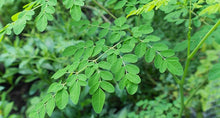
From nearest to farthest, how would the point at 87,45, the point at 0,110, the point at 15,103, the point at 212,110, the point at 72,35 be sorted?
the point at 87,45, the point at 72,35, the point at 212,110, the point at 0,110, the point at 15,103

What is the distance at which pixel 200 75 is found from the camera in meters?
2.69

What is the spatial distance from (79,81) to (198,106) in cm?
192

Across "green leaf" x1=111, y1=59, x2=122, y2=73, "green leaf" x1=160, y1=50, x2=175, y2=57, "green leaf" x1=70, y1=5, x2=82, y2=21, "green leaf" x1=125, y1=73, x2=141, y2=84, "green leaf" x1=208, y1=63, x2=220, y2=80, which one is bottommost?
"green leaf" x1=208, y1=63, x2=220, y2=80

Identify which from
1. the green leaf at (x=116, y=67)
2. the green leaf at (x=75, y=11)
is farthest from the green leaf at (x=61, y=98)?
the green leaf at (x=75, y=11)

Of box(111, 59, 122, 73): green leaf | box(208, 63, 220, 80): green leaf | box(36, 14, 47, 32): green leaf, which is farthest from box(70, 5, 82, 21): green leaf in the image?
box(208, 63, 220, 80): green leaf

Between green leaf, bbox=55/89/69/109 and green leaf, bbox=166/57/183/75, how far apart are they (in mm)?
521

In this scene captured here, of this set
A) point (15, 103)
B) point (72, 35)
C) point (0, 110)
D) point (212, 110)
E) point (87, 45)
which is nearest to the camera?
point (87, 45)

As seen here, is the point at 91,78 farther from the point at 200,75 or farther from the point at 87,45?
the point at 200,75

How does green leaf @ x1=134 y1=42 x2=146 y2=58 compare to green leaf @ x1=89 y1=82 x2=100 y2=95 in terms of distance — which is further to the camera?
green leaf @ x1=134 y1=42 x2=146 y2=58

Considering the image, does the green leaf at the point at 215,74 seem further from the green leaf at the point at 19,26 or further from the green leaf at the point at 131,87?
the green leaf at the point at 19,26

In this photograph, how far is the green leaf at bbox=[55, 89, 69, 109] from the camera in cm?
101

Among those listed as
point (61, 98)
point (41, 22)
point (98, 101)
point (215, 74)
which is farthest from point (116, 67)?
point (215, 74)

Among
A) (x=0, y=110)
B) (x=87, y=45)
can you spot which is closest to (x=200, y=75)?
(x=87, y=45)

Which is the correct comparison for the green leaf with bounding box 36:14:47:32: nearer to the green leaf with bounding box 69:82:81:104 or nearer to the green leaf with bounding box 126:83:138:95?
the green leaf with bounding box 69:82:81:104
